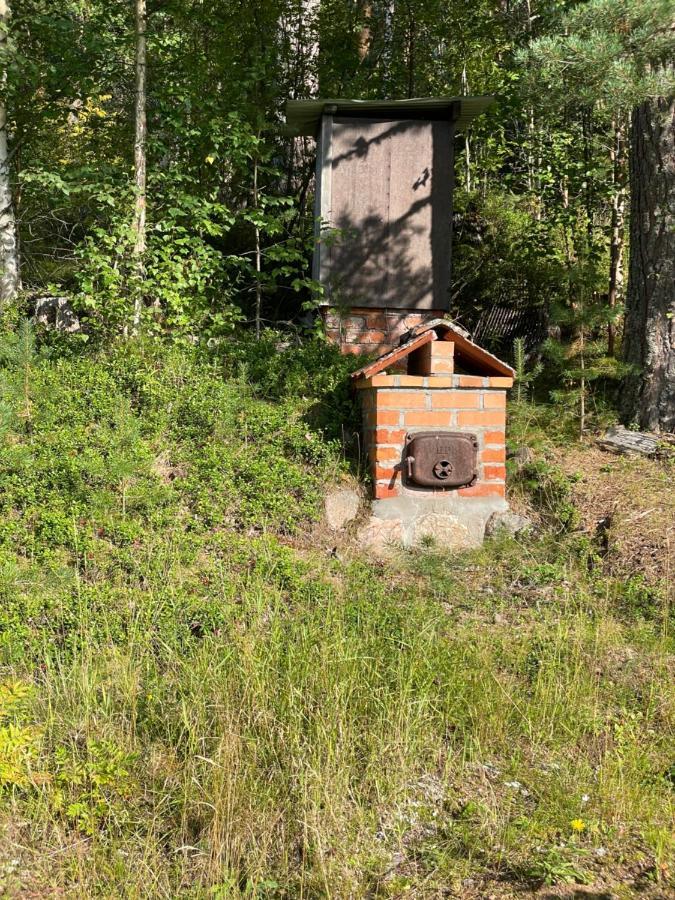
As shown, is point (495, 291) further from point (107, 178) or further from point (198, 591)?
point (198, 591)

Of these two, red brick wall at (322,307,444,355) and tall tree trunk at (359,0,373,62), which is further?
tall tree trunk at (359,0,373,62)

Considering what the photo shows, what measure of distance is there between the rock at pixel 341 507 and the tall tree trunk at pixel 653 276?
281 cm

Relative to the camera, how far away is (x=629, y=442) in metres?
6.54

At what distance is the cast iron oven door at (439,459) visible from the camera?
5855mm

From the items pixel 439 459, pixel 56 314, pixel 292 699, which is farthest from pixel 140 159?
pixel 292 699

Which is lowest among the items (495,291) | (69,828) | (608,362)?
(69,828)

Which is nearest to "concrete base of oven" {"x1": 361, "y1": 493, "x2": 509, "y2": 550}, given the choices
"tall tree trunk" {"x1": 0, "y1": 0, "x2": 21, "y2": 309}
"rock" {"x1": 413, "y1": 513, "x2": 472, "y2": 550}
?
"rock" {"x1": 413, "y1": 513, "x2": 472, "y2": 550}

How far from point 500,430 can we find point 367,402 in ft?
3.64

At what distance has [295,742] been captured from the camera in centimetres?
299

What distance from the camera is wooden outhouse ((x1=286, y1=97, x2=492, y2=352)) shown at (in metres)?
8.33

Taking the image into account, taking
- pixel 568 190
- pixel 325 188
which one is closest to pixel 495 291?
pixel 568 190

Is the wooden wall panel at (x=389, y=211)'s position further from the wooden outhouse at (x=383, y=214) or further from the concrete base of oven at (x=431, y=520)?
the concrete base of oven at (x=431, y=520)

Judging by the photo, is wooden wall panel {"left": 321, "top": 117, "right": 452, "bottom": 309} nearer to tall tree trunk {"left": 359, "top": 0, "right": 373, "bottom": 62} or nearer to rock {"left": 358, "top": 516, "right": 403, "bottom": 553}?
rock {"left": 358, "top": 516, "right": 403, "bottom": 553}

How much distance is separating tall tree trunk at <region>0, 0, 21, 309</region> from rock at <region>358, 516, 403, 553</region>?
4841 mm
